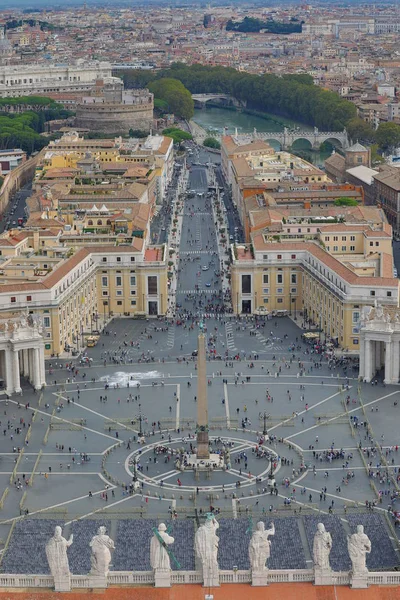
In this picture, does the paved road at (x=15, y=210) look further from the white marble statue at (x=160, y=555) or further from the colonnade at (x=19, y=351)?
the white marble statue at (x=160, y=555)

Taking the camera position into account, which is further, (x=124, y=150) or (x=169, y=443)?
(x=124, y=150)

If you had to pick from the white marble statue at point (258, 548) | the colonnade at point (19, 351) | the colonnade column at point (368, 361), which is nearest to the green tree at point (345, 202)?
the colonnade column at point (368, 361)

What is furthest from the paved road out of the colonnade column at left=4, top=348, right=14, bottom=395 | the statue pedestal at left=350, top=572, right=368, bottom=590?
the statue pedestal at left=350, top=572, right=368, bottom=590

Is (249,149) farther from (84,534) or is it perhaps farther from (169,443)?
(84,534)

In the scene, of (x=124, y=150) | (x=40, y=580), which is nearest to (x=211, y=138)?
(x=124, y=150)

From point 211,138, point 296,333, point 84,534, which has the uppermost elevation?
point 84,534

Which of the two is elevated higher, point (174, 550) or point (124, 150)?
point (174, 550)

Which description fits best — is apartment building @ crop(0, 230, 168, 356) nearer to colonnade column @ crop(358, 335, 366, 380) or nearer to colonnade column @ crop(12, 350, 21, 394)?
colonnade column @ crop(12, 350, 21, 394)
